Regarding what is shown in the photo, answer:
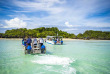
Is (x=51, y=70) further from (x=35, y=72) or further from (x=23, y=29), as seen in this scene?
(x=23, y=29)

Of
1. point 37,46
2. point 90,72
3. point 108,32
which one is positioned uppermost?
point 108,32

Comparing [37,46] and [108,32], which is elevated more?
[108,32]

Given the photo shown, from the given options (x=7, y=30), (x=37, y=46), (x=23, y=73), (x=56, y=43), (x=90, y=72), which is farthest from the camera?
(x=7, y=30)

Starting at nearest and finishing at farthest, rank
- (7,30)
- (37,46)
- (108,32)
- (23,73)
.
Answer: (23,73) < (37,46) < (7,30) < (108,32)

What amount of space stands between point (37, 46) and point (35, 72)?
4.12 m

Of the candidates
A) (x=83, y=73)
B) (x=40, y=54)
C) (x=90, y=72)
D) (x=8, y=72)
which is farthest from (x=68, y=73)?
(x=40, y=54)

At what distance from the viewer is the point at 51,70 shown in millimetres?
5449

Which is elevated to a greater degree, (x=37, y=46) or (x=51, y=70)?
(x=37, y=46)

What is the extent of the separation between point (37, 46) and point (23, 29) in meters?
49.7

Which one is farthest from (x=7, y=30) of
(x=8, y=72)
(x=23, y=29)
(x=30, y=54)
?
(x=8, y=72)

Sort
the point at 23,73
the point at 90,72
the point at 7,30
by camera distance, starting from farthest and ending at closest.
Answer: the point at 7,30 → the point at 90,72 → the point at 23,73

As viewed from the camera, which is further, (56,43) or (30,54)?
(56,43)

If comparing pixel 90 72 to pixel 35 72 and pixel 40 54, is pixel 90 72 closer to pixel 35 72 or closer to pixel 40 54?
pixel 35 72

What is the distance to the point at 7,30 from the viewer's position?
55.5m
